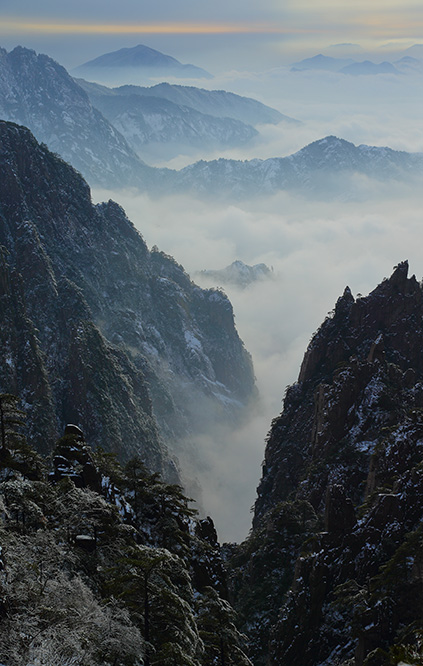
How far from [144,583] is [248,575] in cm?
4289

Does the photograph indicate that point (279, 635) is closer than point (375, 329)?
Yes

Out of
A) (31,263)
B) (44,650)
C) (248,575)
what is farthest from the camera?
(31,263)

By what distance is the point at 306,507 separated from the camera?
6762 cm

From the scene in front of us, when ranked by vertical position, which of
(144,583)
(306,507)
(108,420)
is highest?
(108,420)

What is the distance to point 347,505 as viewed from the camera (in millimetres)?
52312

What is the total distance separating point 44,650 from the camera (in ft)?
65.7

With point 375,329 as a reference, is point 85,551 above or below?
below

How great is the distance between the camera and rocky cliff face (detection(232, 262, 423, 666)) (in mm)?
40969

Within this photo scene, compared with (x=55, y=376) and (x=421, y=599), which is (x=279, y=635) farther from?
(x=55, y=376)

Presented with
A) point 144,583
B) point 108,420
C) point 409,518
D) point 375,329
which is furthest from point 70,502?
point 108,420

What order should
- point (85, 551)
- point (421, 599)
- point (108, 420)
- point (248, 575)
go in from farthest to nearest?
point (108, 420) → point (248, 575) → point (421, 599) → point (85, 551)

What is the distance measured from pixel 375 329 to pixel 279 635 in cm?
5619

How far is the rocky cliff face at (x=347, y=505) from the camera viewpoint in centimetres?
4097

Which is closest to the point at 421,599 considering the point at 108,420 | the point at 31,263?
→ the point at 108,420
